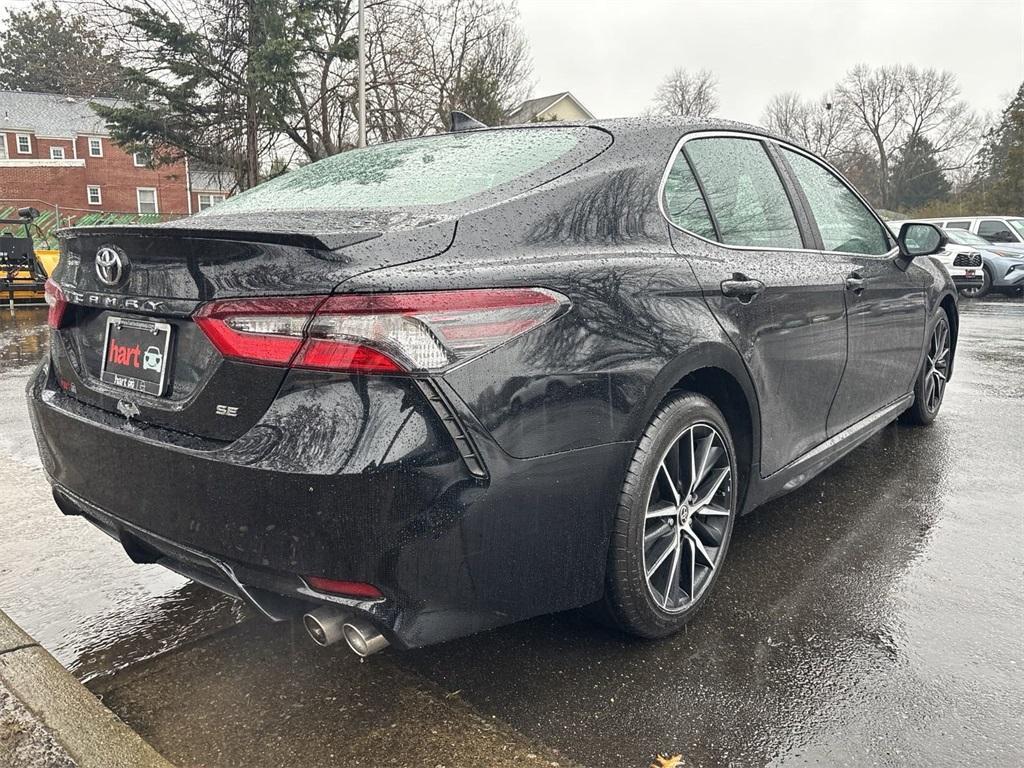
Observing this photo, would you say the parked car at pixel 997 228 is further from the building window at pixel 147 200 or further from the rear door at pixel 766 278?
the building window at pixel 147 200

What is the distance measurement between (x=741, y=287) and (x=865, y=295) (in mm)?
1239

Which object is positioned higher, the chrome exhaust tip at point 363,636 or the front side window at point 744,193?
the front side window at point 744,193

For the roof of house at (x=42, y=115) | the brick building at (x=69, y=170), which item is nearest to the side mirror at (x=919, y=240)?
the brick building at (x=69, y=170)

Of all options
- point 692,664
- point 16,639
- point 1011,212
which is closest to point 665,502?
point 692,664

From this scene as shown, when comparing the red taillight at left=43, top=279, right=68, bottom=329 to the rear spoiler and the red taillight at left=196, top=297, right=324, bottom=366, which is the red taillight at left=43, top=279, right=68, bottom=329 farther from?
the red taillight at left=196, top=297, right=324, bottom=366

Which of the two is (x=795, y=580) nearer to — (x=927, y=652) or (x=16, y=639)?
(x=927, y=652)

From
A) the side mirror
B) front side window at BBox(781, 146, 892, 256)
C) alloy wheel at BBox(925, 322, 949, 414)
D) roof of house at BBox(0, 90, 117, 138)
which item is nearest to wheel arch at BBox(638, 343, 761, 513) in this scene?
front side window at BBox(781, 146, 892, 256)

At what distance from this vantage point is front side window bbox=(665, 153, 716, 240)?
8.40ft

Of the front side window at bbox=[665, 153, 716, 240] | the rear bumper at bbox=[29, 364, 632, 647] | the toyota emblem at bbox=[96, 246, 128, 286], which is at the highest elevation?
the front side window at bbox=[665, 153, 716, 240]

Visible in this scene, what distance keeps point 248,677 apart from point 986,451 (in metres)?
4.20

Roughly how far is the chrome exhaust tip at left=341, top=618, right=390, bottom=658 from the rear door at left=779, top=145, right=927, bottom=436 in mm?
2258

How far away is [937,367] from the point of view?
509 cm

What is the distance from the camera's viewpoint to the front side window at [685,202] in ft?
8.40

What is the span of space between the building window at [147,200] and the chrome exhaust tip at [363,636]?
169 feet
